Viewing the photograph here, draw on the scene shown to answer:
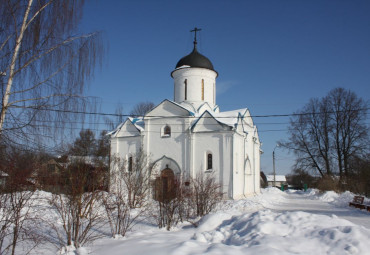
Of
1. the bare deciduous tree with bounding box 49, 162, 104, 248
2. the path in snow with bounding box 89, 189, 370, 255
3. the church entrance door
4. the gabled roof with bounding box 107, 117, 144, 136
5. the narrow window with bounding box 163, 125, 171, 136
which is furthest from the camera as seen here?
the gabled roof with bounding box 107, 117, 144, 136

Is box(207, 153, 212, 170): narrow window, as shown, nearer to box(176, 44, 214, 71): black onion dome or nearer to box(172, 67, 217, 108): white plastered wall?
box(172, 67, 217, 108): white plastered wall

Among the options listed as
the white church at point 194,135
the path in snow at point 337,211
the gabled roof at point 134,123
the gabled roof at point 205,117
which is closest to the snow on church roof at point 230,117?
the white church at point 194,135

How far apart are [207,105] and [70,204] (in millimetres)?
16511

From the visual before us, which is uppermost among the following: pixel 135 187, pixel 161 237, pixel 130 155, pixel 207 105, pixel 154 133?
pixel 207 105

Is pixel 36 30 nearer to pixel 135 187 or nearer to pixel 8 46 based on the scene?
pixel 8 46

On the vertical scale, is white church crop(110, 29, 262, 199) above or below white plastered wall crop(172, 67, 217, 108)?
below

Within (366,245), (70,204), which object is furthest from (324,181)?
(70,204)

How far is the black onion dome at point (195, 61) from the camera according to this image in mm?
23031

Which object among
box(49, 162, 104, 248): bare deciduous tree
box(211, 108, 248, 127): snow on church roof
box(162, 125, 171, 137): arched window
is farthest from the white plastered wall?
box(49, 162, 104, 248): bare deciduous tree

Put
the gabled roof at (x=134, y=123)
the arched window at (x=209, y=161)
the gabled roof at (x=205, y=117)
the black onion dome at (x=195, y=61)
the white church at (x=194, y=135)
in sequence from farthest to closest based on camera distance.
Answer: the black onion dome at (x=195, y=61)
the gabled roof at (x=134, y=123)
the arched window at (x=209, y=161)
the gabled roof at (x=205, y=117)
the white church at (x=194, y=135)

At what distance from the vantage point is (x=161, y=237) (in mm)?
7586

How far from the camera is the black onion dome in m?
23.0

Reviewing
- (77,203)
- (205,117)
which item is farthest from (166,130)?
(77,203)

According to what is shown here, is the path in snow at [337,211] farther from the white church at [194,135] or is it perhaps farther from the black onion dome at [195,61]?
the black onion dome at [195,61]
